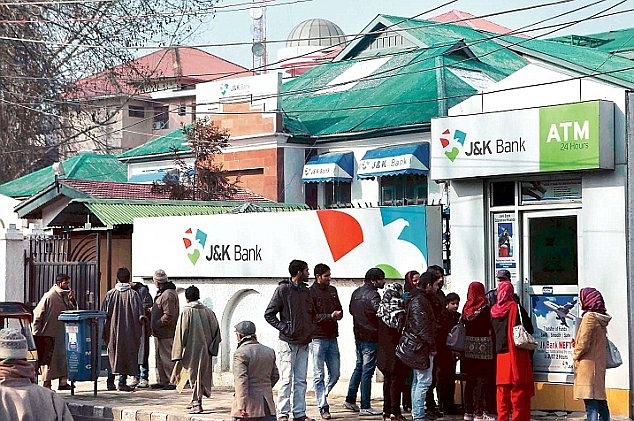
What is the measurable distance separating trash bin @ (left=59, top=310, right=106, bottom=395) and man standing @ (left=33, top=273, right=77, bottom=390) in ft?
1.82

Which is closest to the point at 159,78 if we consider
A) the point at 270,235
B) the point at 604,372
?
the point at 270,235

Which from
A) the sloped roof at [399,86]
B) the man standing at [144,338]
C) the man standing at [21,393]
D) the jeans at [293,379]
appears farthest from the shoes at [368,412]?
the sloped roof at [399,86]

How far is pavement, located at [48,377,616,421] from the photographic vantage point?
1496 centimetres

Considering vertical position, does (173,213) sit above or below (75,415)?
above

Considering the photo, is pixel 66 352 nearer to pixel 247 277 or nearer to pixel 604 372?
pixel 247 277

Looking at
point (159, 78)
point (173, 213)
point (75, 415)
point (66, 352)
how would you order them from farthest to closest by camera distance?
point (159, 78), point (173, 213), point (66, 352), point (75, 415)

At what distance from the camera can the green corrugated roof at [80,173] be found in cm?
4206

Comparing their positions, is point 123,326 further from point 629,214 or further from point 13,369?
point 13,369

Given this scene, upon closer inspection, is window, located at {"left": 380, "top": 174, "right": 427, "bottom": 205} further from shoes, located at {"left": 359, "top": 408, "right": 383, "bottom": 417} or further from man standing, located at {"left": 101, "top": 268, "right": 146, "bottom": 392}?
shoes, located at {"left": 359, "top": 408, "right": 383, "bottom": 417}

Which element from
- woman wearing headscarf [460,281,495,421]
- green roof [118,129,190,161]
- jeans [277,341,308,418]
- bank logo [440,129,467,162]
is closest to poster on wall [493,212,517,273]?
bank logo [440,129,467,162]

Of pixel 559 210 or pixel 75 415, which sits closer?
pixel 559 210

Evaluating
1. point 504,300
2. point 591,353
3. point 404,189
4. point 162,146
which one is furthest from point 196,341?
point 162,146

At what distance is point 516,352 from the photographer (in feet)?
44.3

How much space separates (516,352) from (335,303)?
105 inches
